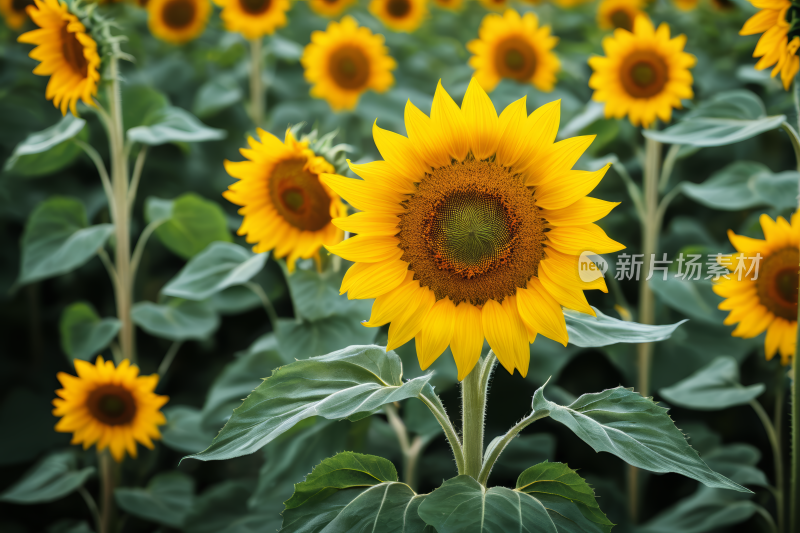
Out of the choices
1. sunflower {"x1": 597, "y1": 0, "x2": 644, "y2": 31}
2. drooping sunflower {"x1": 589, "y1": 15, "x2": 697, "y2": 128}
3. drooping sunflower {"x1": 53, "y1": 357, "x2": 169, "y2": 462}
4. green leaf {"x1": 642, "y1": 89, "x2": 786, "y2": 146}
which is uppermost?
sunflower {"x1": 597, "y1": 0, "x2": 644, "y2": 31}

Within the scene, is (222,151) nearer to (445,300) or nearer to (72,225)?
(72,225)

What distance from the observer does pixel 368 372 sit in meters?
0.71

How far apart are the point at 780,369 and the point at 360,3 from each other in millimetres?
2203

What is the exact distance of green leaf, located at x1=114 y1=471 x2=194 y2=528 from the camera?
3.71 ft

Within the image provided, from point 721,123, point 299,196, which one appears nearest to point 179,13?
point 299,196

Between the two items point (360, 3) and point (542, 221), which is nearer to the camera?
point (542, 221)

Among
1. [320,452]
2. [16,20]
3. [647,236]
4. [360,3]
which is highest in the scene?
[360,3]

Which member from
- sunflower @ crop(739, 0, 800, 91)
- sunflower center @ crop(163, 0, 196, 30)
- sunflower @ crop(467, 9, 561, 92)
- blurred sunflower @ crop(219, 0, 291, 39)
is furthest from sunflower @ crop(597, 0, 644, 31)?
sunflower center @ crop(163, 0, 196, 30)

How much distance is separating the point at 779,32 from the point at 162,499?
1265 millimetres

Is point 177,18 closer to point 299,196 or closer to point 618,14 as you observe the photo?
point 299,196

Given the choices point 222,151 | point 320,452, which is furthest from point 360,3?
point 320,452

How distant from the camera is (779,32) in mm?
806

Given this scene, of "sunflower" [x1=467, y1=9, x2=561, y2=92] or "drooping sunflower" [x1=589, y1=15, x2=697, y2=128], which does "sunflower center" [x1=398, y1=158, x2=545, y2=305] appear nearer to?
"drooping sunflower" [x1=589, y1=15, x2=697, y2=128]

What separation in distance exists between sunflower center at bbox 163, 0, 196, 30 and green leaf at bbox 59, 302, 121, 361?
Result: 112cm
